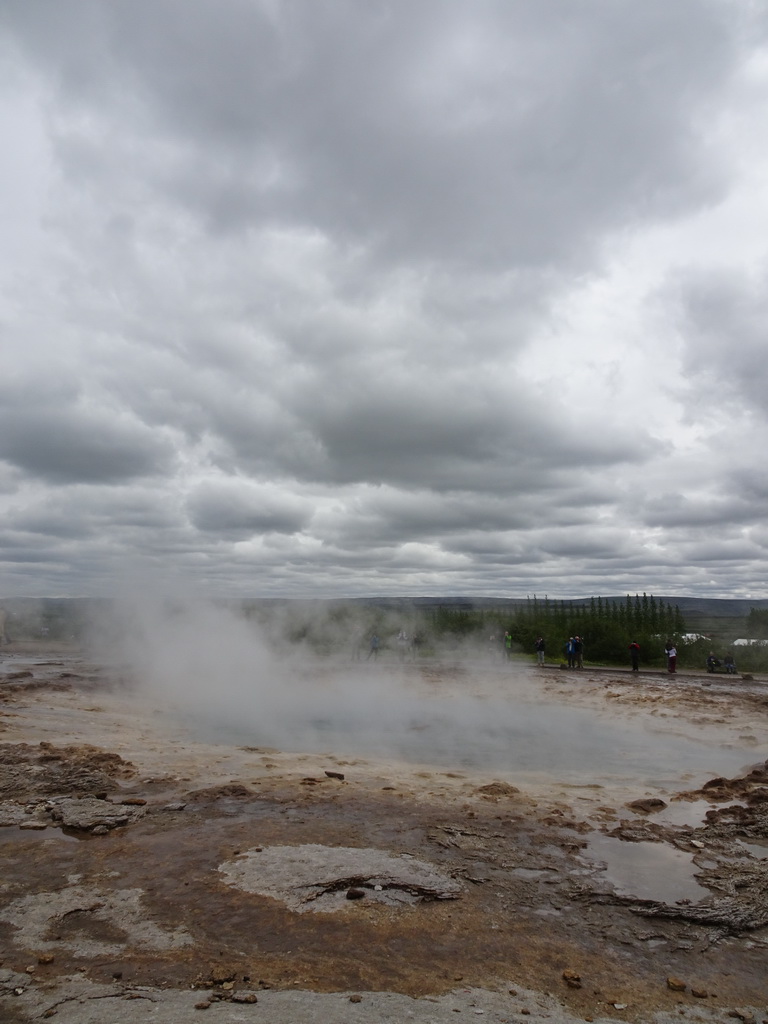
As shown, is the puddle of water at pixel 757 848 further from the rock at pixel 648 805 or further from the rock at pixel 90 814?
the rock at pixel 90 814

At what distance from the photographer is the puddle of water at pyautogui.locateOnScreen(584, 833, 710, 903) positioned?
463 cm

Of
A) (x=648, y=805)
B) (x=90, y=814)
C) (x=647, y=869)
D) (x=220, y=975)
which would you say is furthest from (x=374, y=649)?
(x=220, y=975)

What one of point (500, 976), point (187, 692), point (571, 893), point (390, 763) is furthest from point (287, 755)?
point (187, 692)

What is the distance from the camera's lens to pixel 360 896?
438 cm

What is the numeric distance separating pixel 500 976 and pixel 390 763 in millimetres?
5384

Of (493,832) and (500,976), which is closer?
(500,976)

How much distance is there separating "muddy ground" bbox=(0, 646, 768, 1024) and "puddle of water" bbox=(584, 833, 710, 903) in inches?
1.9

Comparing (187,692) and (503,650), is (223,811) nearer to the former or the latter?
(187,692)

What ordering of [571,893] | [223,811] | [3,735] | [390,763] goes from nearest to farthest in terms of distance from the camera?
[571,893] < [223,811] < [390,763] < [3,735]

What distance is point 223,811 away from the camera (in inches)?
244

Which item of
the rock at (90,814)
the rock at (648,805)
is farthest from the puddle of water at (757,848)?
the rock at (90,814)

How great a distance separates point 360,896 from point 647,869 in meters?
2.32

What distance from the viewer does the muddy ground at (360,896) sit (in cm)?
326

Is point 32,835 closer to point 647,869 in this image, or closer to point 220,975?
point 220,975
